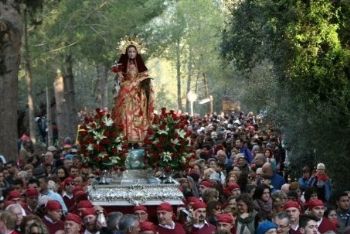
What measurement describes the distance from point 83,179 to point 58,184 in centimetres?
57

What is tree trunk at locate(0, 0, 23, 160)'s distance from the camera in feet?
83.7

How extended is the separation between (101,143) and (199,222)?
524 cm

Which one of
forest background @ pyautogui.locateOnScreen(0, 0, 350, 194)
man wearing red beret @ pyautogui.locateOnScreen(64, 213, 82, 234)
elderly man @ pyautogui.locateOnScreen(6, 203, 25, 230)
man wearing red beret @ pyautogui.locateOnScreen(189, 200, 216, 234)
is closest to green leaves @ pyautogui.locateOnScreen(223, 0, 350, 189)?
forest background @ pyautogui.locateOnScreen(0, 0, 350, 194)

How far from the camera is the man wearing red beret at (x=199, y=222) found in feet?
44.8

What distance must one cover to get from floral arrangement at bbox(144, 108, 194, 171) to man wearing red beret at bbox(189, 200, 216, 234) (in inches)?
196

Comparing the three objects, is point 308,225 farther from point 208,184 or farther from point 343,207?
point 208,184

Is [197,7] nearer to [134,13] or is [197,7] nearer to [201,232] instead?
[134,13]

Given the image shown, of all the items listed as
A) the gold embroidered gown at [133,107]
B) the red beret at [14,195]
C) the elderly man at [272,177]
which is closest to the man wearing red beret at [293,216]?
the red beret at [14,195]

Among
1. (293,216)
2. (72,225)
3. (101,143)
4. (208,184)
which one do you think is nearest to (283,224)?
(293,216)

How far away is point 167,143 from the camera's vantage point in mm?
18766

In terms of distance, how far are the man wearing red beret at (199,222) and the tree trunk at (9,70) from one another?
1267 centimetres

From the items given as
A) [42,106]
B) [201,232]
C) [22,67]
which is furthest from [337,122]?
[42,106]

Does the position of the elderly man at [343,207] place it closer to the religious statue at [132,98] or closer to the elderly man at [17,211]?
the elderly man at [17,211]

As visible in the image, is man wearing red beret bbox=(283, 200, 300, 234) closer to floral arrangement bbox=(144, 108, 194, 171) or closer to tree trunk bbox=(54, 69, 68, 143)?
floral arrangement bbox=(144, 108, 194, 171)
